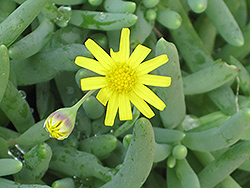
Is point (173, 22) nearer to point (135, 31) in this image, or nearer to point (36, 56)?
point (135, 31)

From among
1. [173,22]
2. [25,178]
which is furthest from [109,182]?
[173,22]

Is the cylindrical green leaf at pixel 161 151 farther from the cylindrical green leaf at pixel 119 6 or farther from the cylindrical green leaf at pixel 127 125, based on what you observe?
the cylindrical green leaf at pixel 119 6

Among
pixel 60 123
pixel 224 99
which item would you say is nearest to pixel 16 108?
pixel 60 123

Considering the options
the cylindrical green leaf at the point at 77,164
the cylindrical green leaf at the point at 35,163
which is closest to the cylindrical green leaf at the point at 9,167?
the cylindrical green leaf at the point at 35,163

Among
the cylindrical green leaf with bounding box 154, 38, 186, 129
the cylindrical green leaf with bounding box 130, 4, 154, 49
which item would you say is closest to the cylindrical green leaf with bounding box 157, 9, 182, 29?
the cylindrical green leaf with bounding box 130, 4, 154, 49

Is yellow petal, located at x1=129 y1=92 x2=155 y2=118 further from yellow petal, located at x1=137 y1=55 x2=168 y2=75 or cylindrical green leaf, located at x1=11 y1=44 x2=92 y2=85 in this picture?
cylindrical green leaf, located at x1=11 y1=44 x2=92 y2=85
